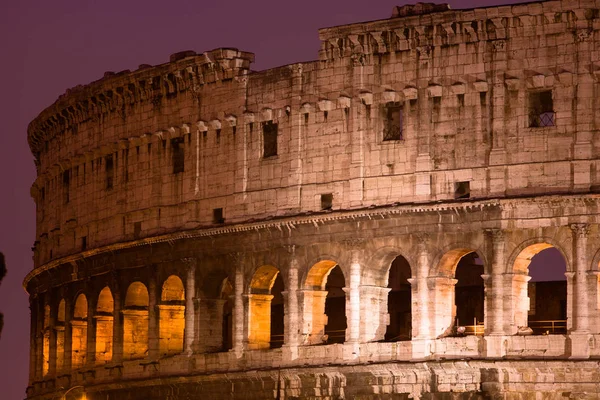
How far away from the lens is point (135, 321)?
7106 cm

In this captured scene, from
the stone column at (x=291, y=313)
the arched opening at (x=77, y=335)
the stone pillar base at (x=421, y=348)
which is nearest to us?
the stone pillar base at (x=421, y=348)

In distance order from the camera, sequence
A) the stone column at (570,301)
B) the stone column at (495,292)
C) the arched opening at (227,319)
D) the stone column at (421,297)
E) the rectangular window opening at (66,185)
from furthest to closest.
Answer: the rectangular window opening at (66,185) → the arched opening at (227,319) → the stone column at (421,297) → the stone column at (495,292) → the stone column at (570,301)

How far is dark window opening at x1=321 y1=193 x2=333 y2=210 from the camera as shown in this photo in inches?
2467

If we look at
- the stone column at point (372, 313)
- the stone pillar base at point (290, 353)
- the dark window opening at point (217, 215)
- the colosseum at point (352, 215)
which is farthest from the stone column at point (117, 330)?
the stone column at point (372, 313)

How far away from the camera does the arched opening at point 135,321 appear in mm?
70688

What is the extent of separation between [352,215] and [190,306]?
7863 mm

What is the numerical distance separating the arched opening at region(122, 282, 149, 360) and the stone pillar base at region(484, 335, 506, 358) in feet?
52.4

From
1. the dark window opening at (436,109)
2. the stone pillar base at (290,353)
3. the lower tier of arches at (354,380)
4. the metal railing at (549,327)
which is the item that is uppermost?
the dark window opening at (436,109)

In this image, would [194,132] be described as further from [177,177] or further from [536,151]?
[536,151]

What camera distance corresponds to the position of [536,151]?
2292 inches

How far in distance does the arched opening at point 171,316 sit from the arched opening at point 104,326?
423 cm

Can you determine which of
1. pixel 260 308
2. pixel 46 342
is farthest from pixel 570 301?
pixel 46 342

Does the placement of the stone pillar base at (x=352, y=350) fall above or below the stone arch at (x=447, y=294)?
below

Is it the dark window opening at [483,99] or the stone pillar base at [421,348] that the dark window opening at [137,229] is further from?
the dark window opening at [483,99]
